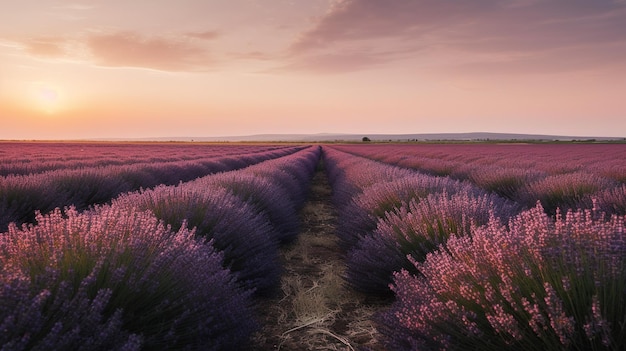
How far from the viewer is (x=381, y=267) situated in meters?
3.51

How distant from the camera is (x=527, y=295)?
174 centimetres

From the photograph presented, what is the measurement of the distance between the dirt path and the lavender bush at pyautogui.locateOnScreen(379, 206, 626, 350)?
73cm

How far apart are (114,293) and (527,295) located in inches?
66.3

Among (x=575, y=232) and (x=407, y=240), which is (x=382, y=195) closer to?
(x=407, y=240)

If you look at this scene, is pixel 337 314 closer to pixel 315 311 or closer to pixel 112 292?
pixel 315 311

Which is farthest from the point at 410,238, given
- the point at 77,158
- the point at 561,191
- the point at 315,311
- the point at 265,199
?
the point at 77,158

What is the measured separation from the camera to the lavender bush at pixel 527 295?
1547mm

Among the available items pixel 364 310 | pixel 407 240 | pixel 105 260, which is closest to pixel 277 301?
pixel 364 310

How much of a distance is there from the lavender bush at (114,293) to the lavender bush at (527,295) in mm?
904

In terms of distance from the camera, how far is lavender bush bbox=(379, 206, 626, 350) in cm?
155

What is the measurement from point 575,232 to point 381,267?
176 centimetres

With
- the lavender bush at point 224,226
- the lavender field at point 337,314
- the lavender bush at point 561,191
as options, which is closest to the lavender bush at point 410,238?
the lavender field at point 337,314

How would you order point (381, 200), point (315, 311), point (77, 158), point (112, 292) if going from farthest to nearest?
point (77, 158) < point (381, 200) < point (315, 311) < point (112, 292)

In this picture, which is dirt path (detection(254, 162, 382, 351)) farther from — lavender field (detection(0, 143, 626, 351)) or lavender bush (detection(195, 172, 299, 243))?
lavender bush (detection(195, 172, 299, 243))
